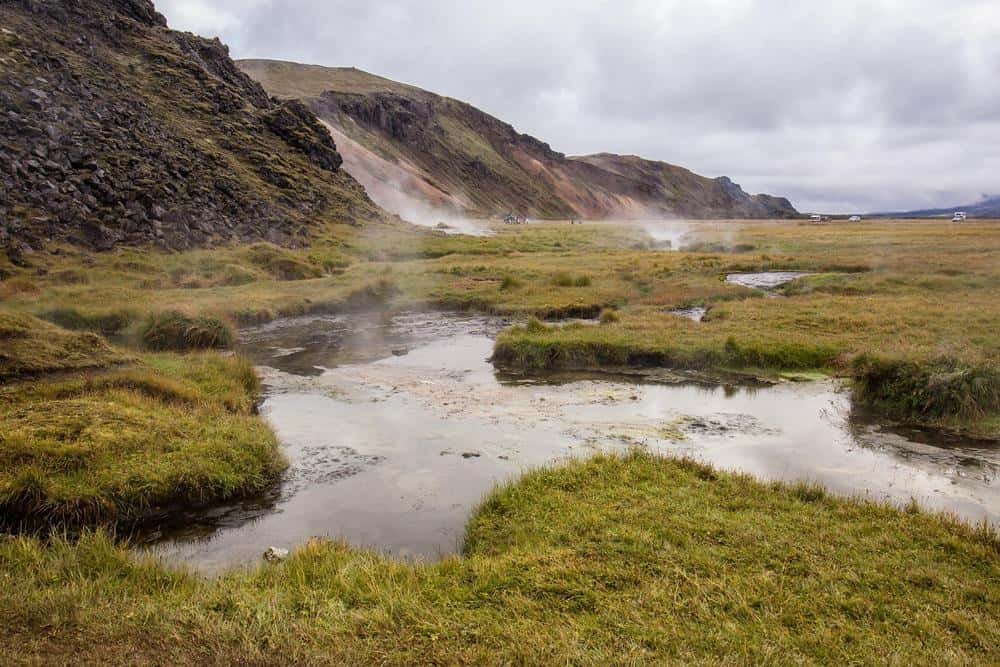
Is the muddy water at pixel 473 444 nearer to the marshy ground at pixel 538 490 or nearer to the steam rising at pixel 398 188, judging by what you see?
the marshy ground at pixel 538 490

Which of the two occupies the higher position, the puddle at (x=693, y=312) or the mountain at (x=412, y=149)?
the mountain at (x=412, y=149)

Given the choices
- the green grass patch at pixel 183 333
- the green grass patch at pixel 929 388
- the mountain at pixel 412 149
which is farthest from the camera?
the mountain at pixel 412 149

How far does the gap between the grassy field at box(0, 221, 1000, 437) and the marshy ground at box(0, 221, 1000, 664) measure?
6.6 inches

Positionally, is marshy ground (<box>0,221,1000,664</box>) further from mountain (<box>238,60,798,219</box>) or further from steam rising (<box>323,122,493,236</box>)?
mountain (<box>238,60,798,219</box>)

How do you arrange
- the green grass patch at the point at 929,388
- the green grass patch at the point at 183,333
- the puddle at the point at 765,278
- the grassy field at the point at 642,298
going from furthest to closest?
the puddle at the point at 765,278 → the green grass patch at the point at 183,333 → the grassy field at the point at 642,298 → the green grass patch at the point at 929,388

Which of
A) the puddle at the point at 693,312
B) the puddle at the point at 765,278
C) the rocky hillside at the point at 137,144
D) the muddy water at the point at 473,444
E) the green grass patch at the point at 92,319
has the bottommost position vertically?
the muddy water at the point at 473,444

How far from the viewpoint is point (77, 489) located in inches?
403

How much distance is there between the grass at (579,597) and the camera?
6020mm

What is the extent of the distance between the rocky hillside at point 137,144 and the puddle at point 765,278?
3445cm

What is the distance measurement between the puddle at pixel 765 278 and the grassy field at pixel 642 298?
4.21 ft

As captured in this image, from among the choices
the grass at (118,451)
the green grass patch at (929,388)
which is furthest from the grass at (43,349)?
the green grass patch at (929,388)

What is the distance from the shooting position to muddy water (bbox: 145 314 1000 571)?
10.5 metres

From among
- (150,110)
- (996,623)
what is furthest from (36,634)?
(150,110)

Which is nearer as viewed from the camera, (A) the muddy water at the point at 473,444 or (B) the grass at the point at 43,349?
(A) the muddy water at the point at 473,444
